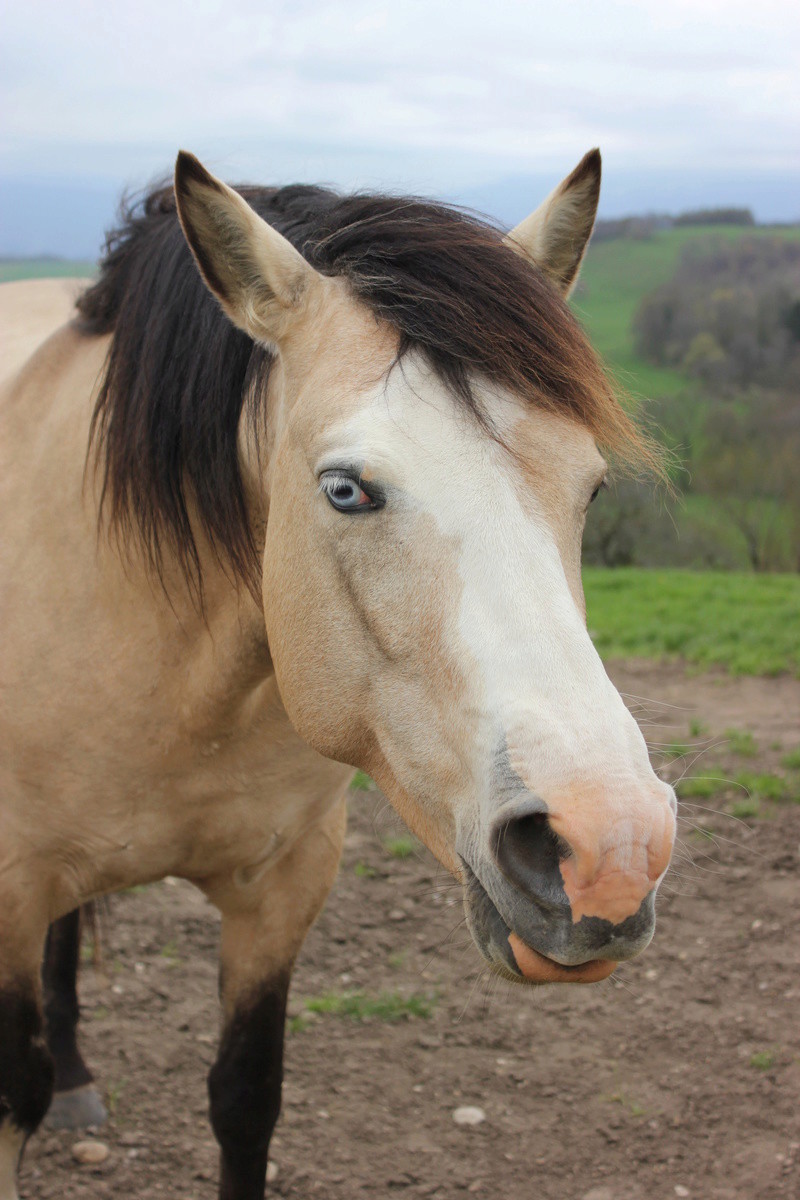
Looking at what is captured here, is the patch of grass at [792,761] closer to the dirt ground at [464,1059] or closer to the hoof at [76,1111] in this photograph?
the dirt ground at [464,1059]

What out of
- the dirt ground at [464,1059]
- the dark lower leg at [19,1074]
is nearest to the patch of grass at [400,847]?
the dirt ground at [464,1059]

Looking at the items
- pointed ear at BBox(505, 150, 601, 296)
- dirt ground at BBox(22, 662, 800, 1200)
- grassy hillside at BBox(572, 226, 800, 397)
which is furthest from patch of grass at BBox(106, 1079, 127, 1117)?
grassy hillside at BBox(572, 226, 800, 397)

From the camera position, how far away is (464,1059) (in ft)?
12.0

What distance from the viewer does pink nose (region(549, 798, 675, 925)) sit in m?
1.40

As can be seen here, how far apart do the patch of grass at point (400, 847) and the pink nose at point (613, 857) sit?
3.71 metres

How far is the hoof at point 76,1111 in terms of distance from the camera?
3.36 metres

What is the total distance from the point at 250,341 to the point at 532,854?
128 cm

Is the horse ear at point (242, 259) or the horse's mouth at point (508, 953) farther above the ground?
the horse ear at point (242, 259)

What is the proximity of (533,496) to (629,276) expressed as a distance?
152 feet

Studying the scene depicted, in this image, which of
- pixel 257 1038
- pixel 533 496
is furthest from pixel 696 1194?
pixel 533 496

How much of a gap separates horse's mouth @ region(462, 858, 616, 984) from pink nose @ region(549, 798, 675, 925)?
0.15 metres

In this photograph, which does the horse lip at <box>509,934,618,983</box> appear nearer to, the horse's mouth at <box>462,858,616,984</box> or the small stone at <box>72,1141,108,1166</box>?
the horse's mouth at <box>462,858,616,984</box>

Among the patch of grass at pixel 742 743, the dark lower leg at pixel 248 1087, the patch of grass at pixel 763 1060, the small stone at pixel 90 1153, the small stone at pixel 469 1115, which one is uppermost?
the dark lower leg at pixel 248 1087

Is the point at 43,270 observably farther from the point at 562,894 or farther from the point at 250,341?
the point at 562,894
